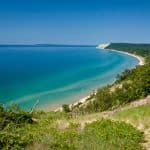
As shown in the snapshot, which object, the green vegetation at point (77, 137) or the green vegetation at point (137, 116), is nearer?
the green vegetation at point (77, 137)

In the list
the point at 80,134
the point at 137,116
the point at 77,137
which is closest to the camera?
the point at 77,137

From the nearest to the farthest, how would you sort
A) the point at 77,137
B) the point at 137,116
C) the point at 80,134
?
the point at 77,137, the point at 80,134, the point at 137,116

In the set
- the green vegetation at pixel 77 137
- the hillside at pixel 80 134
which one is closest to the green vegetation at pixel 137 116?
the hillside at pixel 80 134

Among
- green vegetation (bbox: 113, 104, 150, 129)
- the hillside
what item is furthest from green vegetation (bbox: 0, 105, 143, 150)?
green vegetation (bbox: 113, 104, 150, 129)

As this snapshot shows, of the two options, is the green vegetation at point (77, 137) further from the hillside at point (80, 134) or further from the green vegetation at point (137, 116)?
the green vegetation at point (137, 116)

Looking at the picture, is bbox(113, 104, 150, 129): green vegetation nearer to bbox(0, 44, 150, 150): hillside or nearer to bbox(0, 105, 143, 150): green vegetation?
bbox(0, 44, 150, 150): hillside

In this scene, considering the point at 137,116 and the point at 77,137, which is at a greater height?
the point at 137,116

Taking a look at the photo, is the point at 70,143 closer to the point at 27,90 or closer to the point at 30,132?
the point at 30,132

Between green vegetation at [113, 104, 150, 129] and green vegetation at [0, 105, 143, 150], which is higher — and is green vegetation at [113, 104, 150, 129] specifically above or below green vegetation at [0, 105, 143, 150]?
above

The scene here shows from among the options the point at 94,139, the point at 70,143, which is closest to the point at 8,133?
the point at 70,143

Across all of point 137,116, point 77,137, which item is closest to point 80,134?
point 77,137

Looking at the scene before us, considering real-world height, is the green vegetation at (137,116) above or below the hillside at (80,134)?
above

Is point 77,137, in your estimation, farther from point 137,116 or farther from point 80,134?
point 137,116
